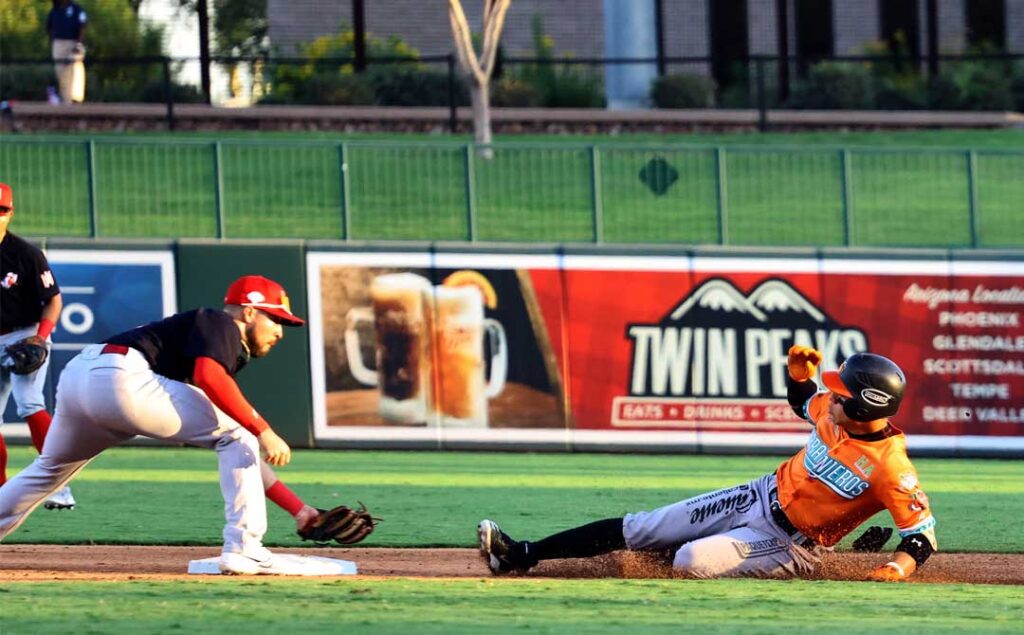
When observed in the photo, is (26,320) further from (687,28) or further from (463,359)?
(687,28)

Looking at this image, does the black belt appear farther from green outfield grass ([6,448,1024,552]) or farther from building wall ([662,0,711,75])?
building wall ([662,0,711,75])

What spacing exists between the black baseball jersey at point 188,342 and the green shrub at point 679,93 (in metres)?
19.2

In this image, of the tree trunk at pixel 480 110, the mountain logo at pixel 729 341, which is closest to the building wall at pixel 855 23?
the tree trunk at pixel 480 110

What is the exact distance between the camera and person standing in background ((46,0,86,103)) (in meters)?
23.5

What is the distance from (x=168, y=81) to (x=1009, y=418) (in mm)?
12895

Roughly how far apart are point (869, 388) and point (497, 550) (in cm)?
190

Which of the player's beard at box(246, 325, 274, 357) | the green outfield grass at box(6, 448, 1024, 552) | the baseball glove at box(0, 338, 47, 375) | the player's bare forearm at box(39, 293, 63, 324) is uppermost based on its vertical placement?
the player's bare forearm at box(39, 293, 63, 324)

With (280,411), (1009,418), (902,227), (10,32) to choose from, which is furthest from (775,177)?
(10,32)

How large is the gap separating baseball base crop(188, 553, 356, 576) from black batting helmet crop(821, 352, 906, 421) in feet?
8.09

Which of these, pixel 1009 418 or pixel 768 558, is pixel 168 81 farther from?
pixel 768 558

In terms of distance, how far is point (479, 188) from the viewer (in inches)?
651

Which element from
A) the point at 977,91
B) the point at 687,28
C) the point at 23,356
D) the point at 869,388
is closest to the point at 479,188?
the point at 23,356

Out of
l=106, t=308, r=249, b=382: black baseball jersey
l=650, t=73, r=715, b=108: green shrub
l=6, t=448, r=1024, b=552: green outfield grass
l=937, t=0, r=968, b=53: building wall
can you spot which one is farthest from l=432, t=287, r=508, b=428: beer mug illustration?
l=937, t=0, r=968, b=53: building wall

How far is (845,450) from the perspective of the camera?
7.85 meters
